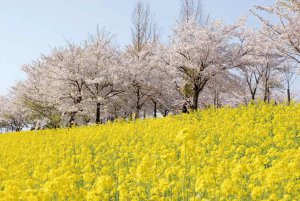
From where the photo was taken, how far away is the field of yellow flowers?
14.2 feet

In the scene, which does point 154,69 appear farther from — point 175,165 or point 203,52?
point 175,165

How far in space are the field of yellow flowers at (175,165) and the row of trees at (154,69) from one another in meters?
8.48

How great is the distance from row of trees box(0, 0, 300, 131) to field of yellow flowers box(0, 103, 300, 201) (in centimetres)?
848

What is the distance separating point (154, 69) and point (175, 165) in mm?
26136

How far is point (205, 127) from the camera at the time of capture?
12102 mm

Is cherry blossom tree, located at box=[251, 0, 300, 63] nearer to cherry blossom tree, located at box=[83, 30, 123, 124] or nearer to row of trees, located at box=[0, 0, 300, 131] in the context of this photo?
row of trees, located at box=[0, 0, 300, 131]

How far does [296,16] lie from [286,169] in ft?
50.9

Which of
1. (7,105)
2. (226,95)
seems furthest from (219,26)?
(7,105)

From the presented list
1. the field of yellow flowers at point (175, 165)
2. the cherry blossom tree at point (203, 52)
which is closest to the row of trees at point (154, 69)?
the cherry blossom tree at point (203, 52)

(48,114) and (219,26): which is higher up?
(219,26)

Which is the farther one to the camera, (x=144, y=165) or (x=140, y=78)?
(x=140, y=78)

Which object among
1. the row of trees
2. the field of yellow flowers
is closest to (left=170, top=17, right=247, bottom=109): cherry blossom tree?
the row of trees

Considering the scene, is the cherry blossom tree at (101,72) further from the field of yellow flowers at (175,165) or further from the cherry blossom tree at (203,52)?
the field of yellow flowers at (175,165)

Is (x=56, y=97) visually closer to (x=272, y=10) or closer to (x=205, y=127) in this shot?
(x=272, y=10)
